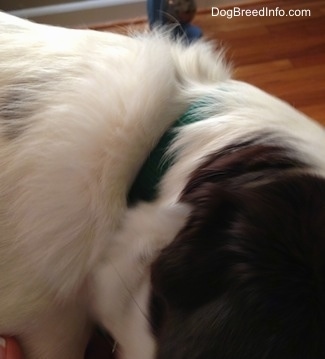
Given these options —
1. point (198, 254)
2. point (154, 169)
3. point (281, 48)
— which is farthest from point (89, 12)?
point (198, 254)

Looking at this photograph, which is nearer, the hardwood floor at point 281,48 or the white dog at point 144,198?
the white dog at point 144,198

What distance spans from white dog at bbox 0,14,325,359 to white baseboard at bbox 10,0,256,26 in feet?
4.27

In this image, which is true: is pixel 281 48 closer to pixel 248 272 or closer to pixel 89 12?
pixel 89 12

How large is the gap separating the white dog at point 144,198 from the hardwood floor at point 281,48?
3.32 feet

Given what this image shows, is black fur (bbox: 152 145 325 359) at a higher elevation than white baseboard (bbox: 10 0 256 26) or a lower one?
higher

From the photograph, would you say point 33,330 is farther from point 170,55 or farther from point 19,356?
point 170,55

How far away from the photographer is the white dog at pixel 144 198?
0.54 metres

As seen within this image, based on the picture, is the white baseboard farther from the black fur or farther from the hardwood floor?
the black fur

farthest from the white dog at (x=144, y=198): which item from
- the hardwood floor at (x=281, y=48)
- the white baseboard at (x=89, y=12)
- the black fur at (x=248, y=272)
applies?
the white baseboard at (x=89, y=12)

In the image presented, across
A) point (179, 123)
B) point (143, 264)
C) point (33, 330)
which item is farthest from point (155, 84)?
point (33, 330)

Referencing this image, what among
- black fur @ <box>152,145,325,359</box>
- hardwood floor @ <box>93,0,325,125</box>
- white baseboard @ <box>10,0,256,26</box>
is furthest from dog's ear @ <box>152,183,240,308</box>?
white baseboard @ <box>10,0,256,26</box>

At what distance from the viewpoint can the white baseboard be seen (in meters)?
2.05

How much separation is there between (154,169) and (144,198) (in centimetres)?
3

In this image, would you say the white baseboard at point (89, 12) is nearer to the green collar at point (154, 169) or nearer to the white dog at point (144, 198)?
the white dog at point (144, 198)
